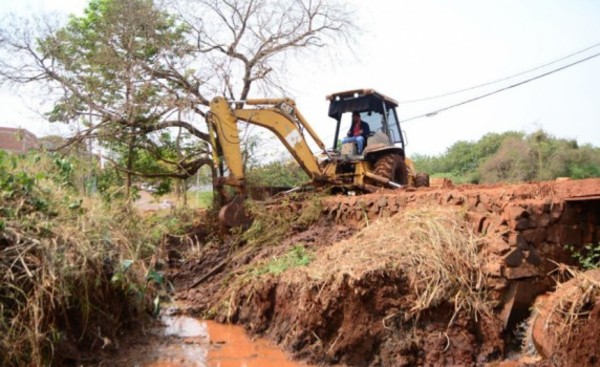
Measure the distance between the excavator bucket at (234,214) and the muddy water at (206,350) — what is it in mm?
2406

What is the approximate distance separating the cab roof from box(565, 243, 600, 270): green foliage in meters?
5.55

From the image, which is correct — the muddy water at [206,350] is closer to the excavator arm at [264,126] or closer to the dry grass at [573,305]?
the dry grass at [573,305]

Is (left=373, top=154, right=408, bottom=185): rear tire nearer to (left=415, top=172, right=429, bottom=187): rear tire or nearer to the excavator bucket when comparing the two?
(left=415, top=172, right=429, bottom=187): rear tire

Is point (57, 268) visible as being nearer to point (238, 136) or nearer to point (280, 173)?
point (238, 136)

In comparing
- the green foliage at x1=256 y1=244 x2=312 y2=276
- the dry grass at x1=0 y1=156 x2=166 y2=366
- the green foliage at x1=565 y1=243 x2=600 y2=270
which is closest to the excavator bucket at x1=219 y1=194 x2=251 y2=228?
the green foliage at x1=256 y1=244 x2=312 y2=276

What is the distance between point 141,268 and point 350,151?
235 inches

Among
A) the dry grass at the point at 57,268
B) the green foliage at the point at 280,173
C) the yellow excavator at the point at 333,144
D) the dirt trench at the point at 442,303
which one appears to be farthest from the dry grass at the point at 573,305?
the green foliage at the point at 280,173

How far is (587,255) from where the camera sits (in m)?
6.30

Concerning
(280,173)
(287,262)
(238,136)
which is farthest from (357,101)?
(287,262)

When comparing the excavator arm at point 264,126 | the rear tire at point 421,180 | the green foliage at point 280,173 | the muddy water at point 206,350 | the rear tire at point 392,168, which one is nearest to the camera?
the muddy water at point 206,350

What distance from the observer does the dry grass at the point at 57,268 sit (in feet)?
14.0

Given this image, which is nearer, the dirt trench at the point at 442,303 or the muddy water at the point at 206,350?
the muddy water at the point at 206,350

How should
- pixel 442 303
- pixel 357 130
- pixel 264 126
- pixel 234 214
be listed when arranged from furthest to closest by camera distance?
pixel 357 130 < pixel 264 126 < pixel 234 214 < pixel 442 303

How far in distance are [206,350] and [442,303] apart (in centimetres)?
255
